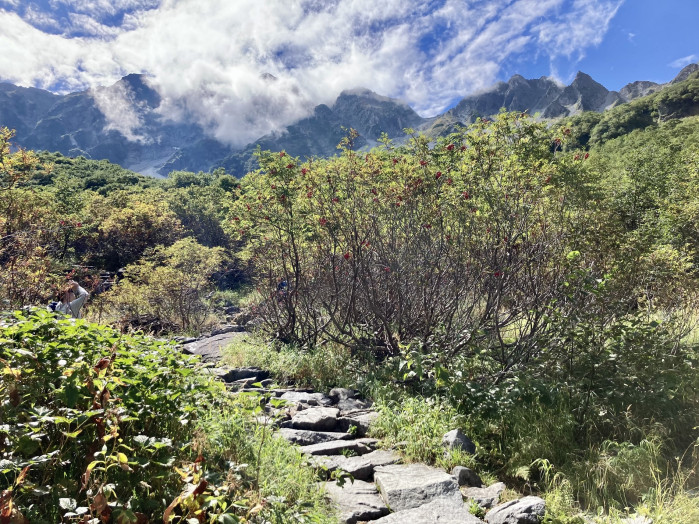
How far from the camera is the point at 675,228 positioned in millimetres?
11492

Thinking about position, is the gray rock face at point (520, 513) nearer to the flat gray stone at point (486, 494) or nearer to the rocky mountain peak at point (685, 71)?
the flat gray stone at point (486, 494)

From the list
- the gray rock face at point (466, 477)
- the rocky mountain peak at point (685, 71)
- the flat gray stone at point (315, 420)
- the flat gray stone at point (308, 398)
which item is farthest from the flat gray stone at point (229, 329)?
the rocky mountain peak at point (685, 71)

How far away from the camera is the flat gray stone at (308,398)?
254 inches

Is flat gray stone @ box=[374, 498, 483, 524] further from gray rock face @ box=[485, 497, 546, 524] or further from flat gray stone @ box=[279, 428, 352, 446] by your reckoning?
flat gray stone @ box=[279, 428, 352, 446]

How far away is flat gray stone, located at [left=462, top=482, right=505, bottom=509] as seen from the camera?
3.65 metres

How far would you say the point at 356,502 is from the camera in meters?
3.63

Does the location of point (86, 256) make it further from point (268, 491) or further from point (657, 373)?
point (657, 373)

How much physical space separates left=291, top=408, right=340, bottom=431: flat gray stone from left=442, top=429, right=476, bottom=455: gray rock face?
5.39ft

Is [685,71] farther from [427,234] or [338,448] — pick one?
[338,448]

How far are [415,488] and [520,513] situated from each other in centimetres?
94

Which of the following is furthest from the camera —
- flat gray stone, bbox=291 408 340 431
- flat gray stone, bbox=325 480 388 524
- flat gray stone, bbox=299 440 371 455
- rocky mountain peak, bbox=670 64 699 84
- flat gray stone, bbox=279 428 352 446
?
rocky mountain peak, bbox=670 64 699 84

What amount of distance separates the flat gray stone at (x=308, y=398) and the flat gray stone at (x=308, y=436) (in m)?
1.19

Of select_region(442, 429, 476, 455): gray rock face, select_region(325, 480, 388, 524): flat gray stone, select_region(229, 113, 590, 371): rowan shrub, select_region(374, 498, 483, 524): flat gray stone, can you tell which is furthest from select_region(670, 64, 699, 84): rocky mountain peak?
select_region(325, 480, 388, 524): flat gray stone

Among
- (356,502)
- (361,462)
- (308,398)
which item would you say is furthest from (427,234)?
(356,502)
